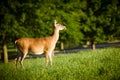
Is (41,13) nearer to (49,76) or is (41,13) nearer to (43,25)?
(43,25)

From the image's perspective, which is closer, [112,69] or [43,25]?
[112,69]

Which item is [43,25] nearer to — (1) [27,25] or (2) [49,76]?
(1) [27,25]

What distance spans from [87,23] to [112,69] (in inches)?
1017

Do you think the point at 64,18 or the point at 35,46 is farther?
the point at 64,18

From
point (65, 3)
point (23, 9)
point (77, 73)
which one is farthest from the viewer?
point (65, 3)

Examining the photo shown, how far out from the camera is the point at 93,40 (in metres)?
38.9

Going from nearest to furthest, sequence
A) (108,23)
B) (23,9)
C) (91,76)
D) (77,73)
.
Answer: (91,76) < (77,73) < (23,9) < (108,23)

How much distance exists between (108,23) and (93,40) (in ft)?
8.35

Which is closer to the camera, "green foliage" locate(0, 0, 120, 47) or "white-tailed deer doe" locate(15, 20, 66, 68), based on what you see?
"white-tailed deer doe" locate(15, 20, 66, 68)

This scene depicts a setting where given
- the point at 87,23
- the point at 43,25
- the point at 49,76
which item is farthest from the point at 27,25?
the point at 49,76

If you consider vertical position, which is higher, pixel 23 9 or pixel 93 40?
pixel 23 9

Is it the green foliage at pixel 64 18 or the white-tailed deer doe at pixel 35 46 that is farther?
the green foliage at pixel 64 18

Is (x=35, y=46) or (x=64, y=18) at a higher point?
(x=64, y=18)

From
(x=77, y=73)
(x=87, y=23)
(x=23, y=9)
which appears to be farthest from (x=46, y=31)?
(x=77, y=73)
